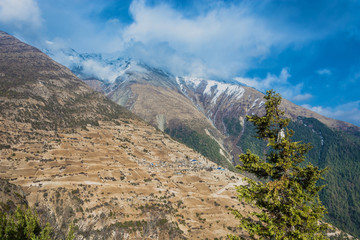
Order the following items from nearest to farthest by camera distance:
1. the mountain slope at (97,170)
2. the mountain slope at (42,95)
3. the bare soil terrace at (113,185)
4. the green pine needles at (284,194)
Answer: the green pine needles at (284,194) → the bare soil terrace at (113,185) → the mountain slope at (97,170) → the mountain slope at (42,95)

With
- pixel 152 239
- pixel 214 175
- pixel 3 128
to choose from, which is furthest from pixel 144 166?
pixel 3 128

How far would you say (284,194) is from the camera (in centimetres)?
1090

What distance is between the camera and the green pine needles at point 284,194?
1020 cm

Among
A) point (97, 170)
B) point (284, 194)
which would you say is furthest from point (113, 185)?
point (284, 194)

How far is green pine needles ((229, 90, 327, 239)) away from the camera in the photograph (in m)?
10.2

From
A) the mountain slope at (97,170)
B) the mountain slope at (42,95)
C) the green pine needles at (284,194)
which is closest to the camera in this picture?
the green pine needles at (284,194)

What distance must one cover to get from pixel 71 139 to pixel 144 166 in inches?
1496

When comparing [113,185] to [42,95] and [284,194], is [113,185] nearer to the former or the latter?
[284,194]

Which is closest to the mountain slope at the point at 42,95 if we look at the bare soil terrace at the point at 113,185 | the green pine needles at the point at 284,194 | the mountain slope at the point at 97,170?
the mountain slope at the point at 97,170

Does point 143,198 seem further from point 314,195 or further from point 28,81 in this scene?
point 28,81

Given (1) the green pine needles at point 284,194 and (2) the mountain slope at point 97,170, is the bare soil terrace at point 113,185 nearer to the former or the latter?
(2) the mountain slope at point 97,170

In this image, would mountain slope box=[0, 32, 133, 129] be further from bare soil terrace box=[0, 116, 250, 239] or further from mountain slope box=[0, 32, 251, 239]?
bare soil terrace box=[0, 116, 250, 239]

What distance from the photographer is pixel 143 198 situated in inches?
2660

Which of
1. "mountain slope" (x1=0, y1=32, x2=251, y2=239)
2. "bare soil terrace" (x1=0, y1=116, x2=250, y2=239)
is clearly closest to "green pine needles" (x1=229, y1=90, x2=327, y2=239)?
"mountain slope" (x1=0, y1=32, x2=251, y2=239)
